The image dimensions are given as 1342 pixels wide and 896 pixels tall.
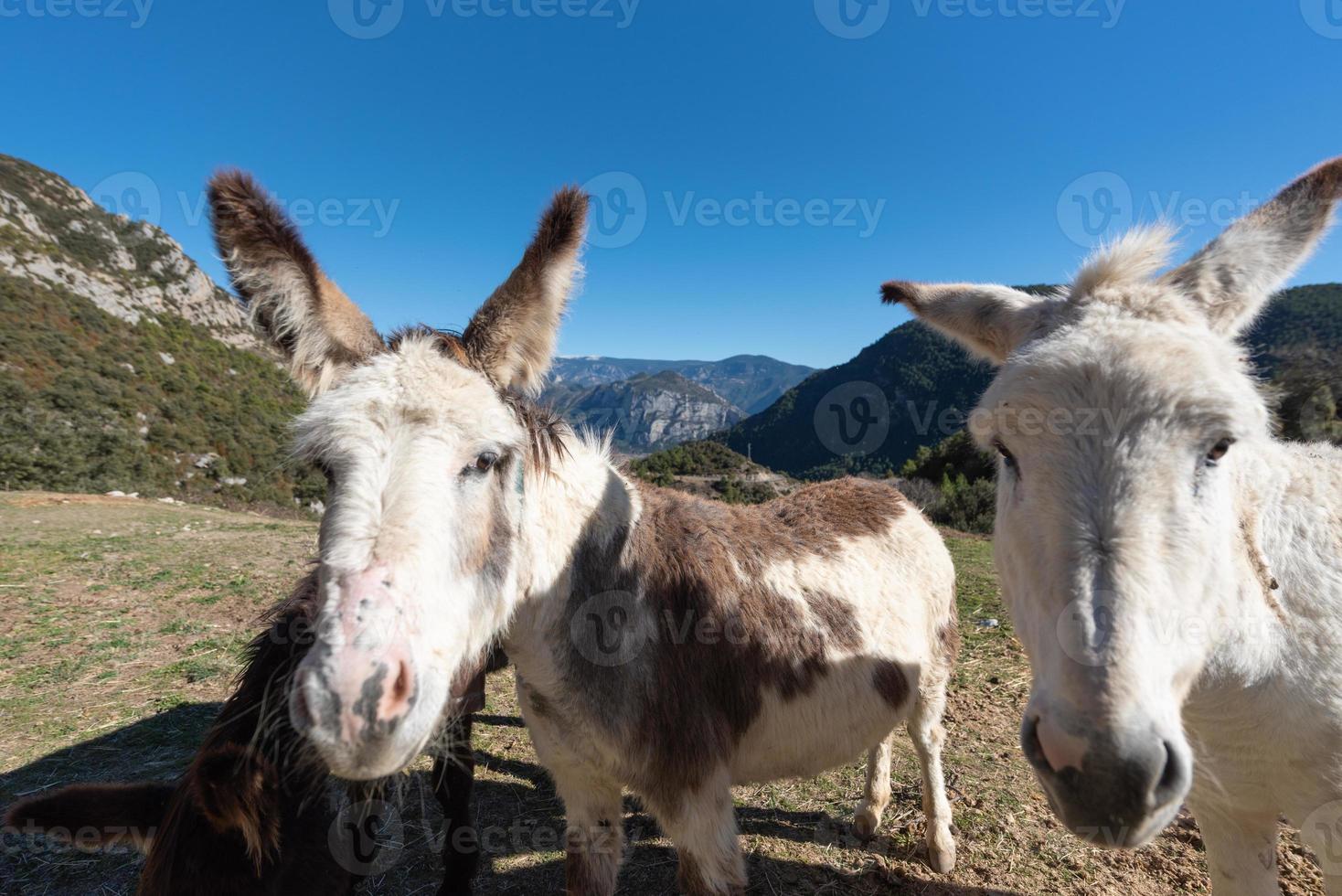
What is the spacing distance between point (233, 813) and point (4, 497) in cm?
1991

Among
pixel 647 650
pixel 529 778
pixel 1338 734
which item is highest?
pixel 1338 734

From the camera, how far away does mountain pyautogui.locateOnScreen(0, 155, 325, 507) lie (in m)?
22.6

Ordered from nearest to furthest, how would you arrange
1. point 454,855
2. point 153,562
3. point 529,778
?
point 454,855 → point 529,778 → point 153,562

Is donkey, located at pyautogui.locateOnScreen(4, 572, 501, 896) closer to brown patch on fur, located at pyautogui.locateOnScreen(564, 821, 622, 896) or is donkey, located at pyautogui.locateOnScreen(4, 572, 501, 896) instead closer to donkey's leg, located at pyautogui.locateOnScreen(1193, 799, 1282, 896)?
brown patch on fur, located at pyautogui.locateOnScreen(564, 821, 622, 896)

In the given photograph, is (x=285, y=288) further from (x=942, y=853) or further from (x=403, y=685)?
(x=942, y=853)

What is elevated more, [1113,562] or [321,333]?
[321,333]

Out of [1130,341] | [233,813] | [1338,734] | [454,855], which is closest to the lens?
[1130,341]

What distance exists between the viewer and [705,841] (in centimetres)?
238

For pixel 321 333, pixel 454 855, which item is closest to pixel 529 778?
pixel 454 855

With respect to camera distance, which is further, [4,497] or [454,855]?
[4,497]

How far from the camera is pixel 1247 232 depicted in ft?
6.34

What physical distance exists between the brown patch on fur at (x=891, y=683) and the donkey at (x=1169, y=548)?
4.10 feet

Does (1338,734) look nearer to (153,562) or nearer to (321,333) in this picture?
(321,333)

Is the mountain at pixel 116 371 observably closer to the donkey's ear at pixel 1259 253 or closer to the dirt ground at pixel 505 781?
the dirt ground at pixel 505 781
